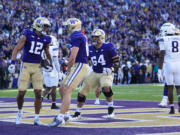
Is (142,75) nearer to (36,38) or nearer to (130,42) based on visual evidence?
(130,42)

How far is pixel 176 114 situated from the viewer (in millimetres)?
10078

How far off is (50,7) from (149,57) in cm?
781

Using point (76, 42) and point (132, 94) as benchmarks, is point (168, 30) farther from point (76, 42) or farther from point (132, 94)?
point (132, 94)

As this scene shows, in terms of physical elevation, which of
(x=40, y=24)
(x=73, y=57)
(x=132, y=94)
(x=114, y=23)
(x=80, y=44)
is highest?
(x=114, y=23)

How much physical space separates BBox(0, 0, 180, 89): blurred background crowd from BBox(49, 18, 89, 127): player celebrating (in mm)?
16505

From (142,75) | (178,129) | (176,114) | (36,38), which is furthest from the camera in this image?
(142,75)

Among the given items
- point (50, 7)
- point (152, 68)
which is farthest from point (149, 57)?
point (50, 7)

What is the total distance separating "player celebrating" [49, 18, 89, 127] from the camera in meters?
8.23

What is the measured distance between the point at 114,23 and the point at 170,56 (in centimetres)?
2485

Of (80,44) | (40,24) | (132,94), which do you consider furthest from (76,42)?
(132,94)

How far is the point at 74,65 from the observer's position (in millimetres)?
8539

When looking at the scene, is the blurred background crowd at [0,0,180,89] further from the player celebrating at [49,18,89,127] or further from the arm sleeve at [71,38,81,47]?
the arm sleeve at [71,38,81,47]

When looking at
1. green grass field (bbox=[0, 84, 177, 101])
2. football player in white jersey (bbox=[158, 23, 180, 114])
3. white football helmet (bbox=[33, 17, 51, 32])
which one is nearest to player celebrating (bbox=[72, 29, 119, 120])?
football player in white jersey (bbox=[158, 23, 180, 114])

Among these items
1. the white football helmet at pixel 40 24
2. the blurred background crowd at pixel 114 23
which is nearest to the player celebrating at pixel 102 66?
the white football helmet at pixel 40 24
